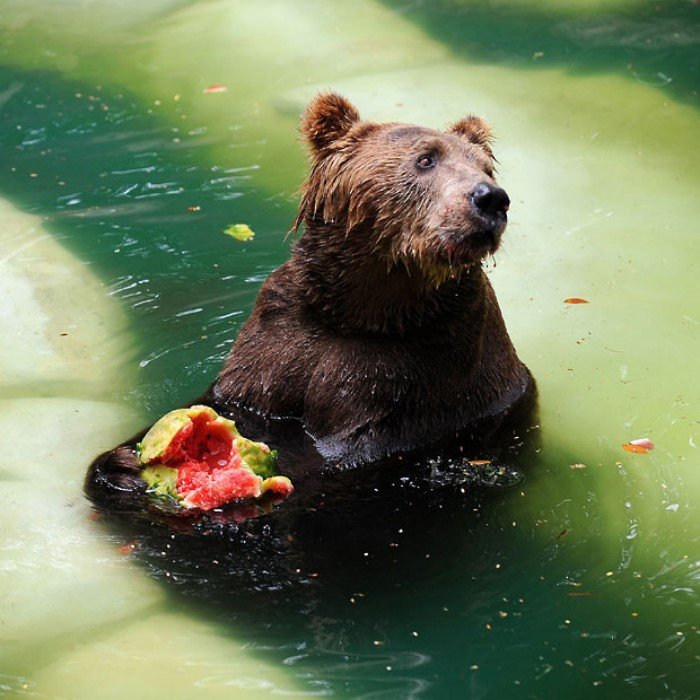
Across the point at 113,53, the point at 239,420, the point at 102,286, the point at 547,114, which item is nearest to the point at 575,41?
the point at 547,114

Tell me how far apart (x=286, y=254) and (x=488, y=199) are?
337 centimetres

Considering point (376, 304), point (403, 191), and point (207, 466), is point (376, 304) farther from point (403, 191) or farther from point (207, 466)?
point (207, 466)

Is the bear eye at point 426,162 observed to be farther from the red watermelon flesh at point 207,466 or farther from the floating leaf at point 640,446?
the floating leaf at point 640,446

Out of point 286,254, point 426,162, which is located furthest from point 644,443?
point 286,254

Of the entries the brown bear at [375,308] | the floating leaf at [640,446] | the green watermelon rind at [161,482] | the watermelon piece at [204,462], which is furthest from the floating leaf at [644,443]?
the green watermelon rind at [161,482]

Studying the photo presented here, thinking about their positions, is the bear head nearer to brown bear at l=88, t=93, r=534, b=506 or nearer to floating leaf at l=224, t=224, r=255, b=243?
brown bear at l=88, t=93, r=534, b=506

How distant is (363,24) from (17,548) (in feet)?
25.5

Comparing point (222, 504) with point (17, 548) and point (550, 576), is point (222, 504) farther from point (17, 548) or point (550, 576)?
point (550, 576)

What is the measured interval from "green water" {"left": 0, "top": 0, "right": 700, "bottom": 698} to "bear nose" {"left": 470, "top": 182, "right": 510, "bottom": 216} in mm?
1442


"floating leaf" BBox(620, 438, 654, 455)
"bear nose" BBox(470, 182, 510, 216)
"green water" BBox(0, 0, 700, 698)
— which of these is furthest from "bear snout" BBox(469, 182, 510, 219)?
A: "floating leaf" BBox(620, 438, 654, 455)

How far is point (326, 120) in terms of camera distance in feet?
21.1

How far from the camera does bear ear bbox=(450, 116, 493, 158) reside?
6.58 meters

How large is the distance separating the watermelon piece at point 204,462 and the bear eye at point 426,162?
147 cm

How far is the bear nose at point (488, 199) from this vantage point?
579 cm
